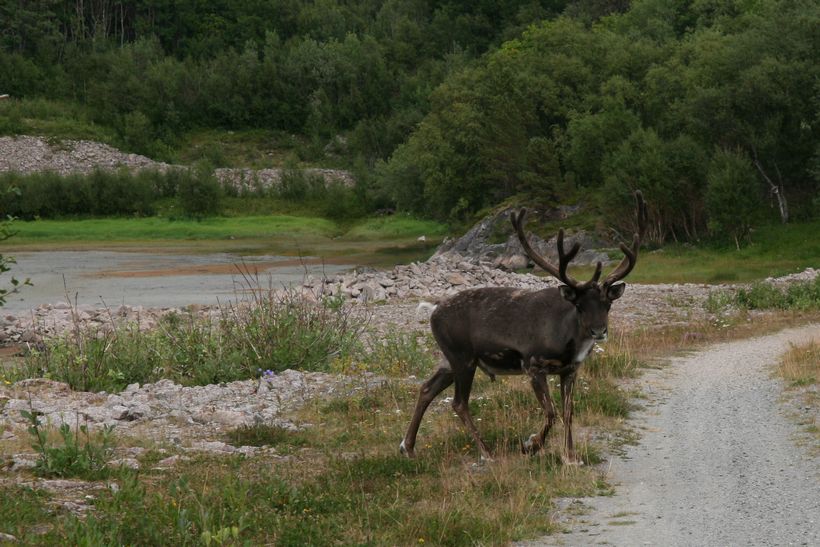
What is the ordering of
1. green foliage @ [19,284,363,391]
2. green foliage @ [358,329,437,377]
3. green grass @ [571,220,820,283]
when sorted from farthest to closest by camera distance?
green grass @ [571,220,820,283], green foliage @ [358,329,437,377], green foliage @ [19,284,363,391]

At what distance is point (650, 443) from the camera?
13.5 meters

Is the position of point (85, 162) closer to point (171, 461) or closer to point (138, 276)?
point (138, 276)

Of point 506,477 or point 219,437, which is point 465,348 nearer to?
point 506,477

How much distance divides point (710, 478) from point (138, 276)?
52312 millimetres

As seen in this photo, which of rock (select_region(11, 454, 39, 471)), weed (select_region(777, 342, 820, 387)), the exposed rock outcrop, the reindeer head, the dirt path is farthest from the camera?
the exposed rock outcrop

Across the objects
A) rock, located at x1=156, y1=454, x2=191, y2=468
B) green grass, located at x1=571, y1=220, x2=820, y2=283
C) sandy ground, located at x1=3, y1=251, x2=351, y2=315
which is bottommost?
sandy ground, located at x1=3, y1=251, x2=351, y2=315

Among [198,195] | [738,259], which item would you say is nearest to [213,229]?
[198,195]

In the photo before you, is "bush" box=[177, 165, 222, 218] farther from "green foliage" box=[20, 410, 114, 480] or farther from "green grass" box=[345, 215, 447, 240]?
"green foliage" box=[20, 410, 114, 480]

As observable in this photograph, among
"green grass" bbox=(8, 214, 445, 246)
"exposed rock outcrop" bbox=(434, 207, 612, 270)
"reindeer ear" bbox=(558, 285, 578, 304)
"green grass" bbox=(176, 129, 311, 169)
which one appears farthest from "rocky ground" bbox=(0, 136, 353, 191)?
"reindeer ear" bbox=(558, 285, 578, 304)

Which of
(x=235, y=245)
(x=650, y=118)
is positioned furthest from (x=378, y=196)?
(x=650, y=118)

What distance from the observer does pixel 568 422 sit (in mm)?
12102

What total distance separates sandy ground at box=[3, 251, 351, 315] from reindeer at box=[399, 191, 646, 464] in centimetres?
2496

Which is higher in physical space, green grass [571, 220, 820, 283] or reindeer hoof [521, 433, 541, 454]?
reindeer hoof [521, 433, 541, 454]

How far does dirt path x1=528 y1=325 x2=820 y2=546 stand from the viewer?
31.5 feet
